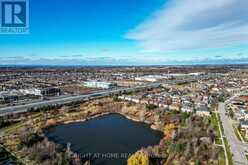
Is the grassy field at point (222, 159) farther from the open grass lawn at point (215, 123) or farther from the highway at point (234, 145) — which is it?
the open grass lawn at point (215, 123)

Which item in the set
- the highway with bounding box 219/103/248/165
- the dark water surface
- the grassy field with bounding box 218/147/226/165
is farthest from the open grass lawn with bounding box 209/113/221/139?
the dark water surface

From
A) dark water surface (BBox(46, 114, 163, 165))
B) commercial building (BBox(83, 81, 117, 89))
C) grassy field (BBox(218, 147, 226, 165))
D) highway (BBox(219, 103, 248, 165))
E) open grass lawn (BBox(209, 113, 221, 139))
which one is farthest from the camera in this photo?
commercial building (BBox(83, 81, 117, 89))

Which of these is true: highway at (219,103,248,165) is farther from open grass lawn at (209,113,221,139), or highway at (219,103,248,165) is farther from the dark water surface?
the dark water surface

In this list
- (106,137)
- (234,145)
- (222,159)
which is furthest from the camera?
(106,137)

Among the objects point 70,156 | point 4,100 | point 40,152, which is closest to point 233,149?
point 70,156

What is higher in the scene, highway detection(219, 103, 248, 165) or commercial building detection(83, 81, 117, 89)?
commercial building detection(83, 81, 117, 89)

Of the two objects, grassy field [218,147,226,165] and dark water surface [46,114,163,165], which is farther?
dark water surface [46,114,163,165]

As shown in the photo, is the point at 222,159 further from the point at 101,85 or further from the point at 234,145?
the point at 101,85

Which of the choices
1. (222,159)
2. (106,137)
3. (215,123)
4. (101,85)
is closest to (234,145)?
(222,159)

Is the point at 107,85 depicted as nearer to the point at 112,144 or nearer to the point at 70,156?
the point at 112,144
